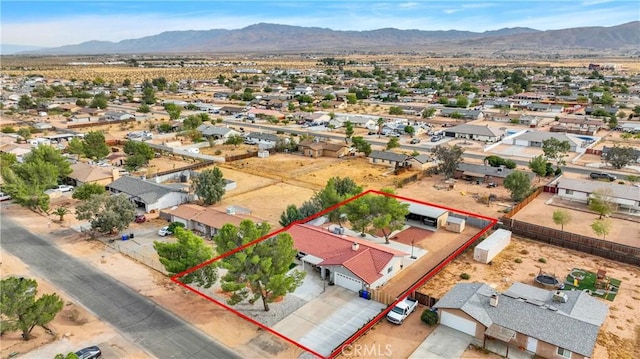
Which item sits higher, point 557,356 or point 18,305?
point 18,305

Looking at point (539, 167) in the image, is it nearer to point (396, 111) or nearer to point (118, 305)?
point (118, 305)

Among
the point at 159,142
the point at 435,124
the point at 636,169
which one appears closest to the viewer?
→ the point at 636,169

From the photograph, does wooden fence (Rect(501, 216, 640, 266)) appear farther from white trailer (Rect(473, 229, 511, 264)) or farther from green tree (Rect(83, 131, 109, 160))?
green tree (Rect(83, 131, 109, 160))

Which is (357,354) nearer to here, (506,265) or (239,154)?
(506,265)

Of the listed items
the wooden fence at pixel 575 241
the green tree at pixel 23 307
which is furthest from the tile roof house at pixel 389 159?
the green tree at pixel 23 307

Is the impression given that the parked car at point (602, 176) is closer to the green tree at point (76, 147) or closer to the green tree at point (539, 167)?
the green tree at point (539, 167)

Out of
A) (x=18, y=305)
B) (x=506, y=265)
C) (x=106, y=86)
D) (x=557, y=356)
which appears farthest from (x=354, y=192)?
(x=106, y=86)

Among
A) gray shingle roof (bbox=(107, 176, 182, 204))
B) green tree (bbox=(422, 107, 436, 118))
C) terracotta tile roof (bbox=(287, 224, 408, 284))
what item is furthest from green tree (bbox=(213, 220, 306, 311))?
green tree (bbox=(422, 107, 436, 118))
